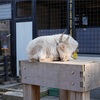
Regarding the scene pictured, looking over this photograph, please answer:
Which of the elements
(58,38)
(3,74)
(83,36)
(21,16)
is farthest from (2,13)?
(58,38)

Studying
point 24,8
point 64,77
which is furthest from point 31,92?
point 24,8

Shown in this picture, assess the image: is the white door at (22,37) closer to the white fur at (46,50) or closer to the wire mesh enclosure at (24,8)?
the wire mesh enclosure at (24,8)

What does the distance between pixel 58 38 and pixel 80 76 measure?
679 mm

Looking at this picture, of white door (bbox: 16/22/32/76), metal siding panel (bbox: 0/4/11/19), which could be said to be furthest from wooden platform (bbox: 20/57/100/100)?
metal siding panel (bbox: 0/4/11/19)

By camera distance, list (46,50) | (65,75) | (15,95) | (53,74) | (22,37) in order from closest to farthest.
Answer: (65,75), (53,74), (46,50), (15,95), (22,37)

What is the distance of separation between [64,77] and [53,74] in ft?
0.51

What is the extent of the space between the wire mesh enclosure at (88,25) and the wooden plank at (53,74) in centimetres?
334

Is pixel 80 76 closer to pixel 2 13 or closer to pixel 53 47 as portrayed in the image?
pixel 53 47

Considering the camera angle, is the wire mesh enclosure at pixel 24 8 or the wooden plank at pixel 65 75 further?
the wire mesh enclosure at pixel 24 8

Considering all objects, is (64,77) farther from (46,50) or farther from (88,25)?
(88,25)

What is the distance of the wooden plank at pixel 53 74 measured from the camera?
2725 mm

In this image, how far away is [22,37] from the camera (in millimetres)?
A: 7707

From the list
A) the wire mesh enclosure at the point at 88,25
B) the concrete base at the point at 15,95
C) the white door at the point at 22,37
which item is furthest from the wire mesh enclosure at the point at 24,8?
the concrete base at the point at 15,95

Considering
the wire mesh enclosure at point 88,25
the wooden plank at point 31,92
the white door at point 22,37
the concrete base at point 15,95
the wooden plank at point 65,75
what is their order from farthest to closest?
the white door at point 22,37
the wire mesh enclosure at point 88,25
the concrete base at point 15,95
the wooden plank at point 31,92
the wooden plank at point 65,75
